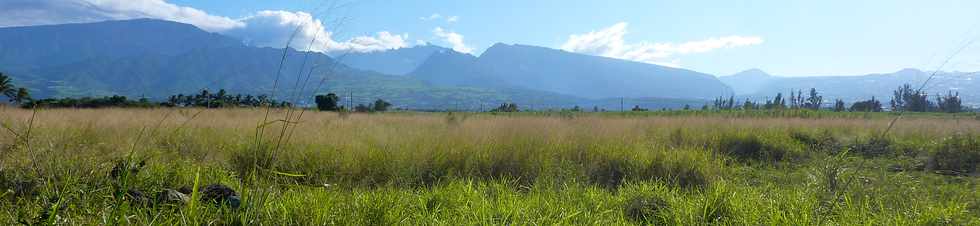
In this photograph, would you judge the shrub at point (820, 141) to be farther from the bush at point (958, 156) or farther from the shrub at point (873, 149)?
the bush at point (958, 156)

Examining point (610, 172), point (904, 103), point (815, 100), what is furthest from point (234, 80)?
point (815, 100)

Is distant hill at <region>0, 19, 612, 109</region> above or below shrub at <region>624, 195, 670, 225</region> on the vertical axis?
above

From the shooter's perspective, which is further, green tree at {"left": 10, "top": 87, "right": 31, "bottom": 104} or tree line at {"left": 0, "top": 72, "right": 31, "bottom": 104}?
tree line at {"left": 0, "top": 72, "right": 31, "bottom": 104}

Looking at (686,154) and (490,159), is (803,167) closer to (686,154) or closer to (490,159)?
(686,154)

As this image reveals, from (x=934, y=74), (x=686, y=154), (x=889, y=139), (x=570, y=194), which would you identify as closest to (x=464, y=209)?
(x=570, y=194)

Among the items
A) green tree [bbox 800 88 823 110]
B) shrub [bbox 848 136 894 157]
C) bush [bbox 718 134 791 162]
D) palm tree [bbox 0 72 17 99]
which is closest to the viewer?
bush [bbox 718 134 791 162]

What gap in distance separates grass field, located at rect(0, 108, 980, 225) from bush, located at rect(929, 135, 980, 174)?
3cm

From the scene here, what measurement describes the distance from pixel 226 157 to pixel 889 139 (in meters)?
10.7

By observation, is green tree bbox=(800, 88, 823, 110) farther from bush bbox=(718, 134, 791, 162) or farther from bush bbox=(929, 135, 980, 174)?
bush bbox=(929, 135, 980, 174)

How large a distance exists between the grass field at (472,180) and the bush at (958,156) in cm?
3

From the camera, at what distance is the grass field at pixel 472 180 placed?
212 cm

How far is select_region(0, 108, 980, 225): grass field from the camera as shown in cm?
212

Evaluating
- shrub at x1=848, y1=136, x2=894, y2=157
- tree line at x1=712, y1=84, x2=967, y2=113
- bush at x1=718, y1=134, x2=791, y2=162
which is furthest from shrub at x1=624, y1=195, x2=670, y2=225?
shrub at x1=848, y1=136, x2=894, y2=157

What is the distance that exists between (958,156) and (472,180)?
7.04 meters
